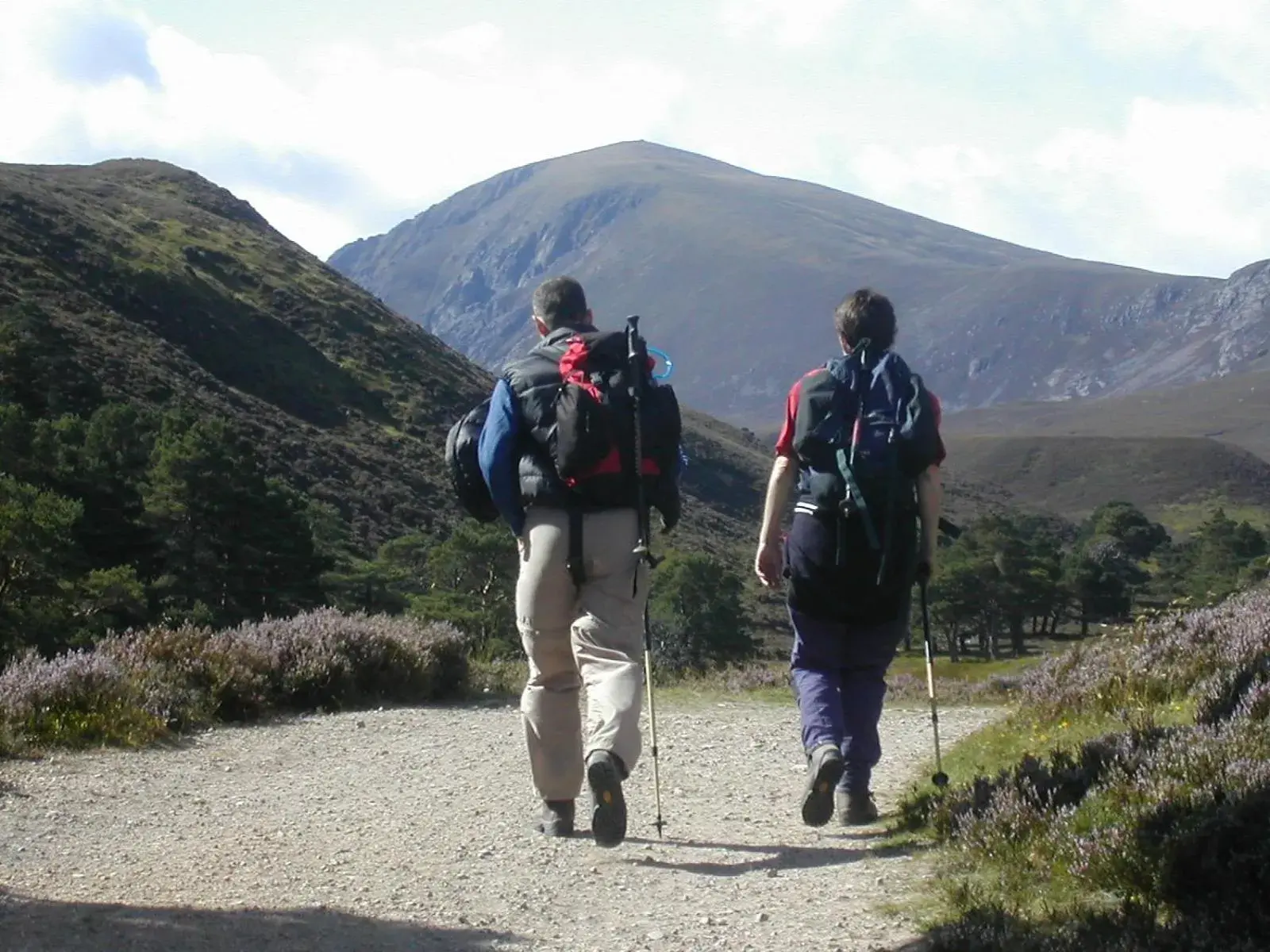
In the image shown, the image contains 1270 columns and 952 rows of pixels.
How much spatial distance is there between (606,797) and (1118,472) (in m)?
146

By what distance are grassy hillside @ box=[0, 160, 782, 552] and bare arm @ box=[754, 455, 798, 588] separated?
120 feet

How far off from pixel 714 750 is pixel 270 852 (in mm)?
3120

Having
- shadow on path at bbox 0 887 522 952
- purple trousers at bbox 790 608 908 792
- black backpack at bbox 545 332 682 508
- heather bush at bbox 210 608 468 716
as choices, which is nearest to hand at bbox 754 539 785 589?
purple trousers at bbox 790 608 908 792

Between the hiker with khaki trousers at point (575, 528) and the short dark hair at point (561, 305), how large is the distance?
23 cm

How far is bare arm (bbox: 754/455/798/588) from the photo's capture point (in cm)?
557

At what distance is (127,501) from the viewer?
25312mm

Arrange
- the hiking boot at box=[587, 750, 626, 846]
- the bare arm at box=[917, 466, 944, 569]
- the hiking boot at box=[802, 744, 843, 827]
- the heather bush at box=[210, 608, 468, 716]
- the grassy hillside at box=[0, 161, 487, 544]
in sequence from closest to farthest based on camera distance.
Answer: the hiking boot at box=[587, 750, 626, 846], the hiking boot at box=[802, 744, 843, 827], the bare arm at box=[917, 466, 944, 569], the heather bush at box=[210, 608, 468, 716], the grassy hillside at box=[0, 161, 487, 544]

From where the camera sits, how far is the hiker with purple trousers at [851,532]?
5.49 meters

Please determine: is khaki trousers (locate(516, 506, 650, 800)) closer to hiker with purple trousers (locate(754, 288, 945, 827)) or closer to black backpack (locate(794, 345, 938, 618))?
hiker with purple trousers (locate(754, 288, 945, 827))

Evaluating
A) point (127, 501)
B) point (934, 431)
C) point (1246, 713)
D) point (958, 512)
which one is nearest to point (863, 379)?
point (934, 431)

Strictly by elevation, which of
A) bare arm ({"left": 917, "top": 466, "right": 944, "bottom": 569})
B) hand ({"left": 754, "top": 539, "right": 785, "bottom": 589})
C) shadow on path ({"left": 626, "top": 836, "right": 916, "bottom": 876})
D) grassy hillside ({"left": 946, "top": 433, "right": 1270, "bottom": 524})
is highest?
grassy hillside ({"left": 946, "top": 433, "right": 1270, "bottom": 524})

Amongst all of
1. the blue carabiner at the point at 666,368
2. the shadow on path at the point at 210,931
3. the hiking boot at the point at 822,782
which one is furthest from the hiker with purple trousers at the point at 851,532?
the shadow on path at the point at 210,931

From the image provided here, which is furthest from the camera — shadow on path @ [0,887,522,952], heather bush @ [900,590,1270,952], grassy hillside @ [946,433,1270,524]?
grassy hillside @ [946,433,1270,524]

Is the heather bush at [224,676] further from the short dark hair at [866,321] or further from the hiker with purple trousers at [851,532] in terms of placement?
the short dark hair at [866,321]
